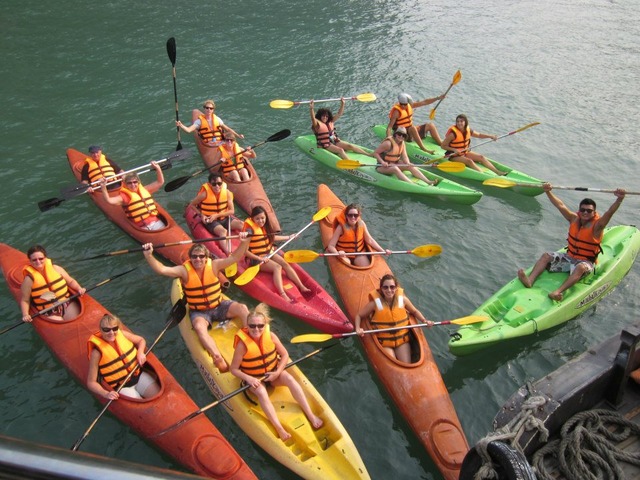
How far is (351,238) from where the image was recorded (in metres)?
8.12

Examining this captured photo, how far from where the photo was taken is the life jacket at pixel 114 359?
5852 millimetres

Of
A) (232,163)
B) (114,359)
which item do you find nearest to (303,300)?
(114,359)

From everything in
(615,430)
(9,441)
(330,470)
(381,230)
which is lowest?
(381,230)

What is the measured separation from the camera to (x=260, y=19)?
1806 centimetres

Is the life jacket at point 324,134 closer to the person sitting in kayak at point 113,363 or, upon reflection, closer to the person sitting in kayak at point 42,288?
the person sitting in kayak at point 42,288

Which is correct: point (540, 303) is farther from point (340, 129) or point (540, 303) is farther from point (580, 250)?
point (340, 129)

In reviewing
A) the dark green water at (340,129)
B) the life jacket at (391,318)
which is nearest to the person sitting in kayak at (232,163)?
the dark green water at (340,129)

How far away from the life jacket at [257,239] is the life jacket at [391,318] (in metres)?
1.94

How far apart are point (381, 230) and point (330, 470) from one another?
16.8 ft

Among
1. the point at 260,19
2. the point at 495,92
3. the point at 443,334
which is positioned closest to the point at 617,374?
the point at 443,334

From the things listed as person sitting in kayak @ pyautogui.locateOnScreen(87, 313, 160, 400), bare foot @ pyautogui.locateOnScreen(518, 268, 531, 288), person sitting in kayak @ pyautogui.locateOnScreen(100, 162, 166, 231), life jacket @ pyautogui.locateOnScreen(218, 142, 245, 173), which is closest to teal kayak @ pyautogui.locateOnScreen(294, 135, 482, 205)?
life jacket @ pyautogui.locateOnScreen(218, 142, 245, 173)

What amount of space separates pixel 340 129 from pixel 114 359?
8.42 meters

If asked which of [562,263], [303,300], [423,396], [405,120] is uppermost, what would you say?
[405,120]

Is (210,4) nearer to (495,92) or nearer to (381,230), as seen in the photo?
(495,92)
